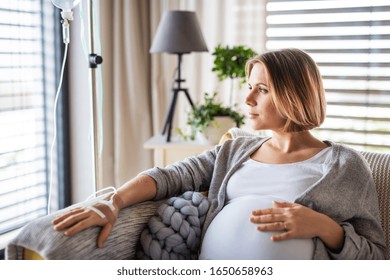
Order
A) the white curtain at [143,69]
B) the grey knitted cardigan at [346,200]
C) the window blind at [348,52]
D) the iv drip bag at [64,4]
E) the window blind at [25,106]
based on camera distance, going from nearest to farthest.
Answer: the grey knitted cardigan at [346,200] < the iv drip bag at [64,4] < the window blind at [25,106] < the window blind at [348,52] < the white curtain at [143,69]

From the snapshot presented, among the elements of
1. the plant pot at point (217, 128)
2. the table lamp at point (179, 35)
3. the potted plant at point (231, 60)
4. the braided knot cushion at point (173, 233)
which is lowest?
the braided knot cushion at point (173, 233)

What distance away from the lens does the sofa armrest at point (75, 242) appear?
1.23 meters

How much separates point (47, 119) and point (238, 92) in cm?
109

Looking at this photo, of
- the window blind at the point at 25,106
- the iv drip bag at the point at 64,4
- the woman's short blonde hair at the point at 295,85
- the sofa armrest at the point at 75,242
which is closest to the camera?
the sofa armrest at the point at 75,242

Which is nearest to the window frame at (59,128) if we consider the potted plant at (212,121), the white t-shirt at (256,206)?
the potted plant at (212,121)

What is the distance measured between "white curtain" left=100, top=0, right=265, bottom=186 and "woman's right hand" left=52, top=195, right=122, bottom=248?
170 centimetres

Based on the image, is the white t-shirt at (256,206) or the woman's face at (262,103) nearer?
the white t-shirt at (256,206)

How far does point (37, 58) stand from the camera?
2.70m

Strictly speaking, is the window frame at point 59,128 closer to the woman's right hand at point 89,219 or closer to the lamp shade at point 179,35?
the lamp shade at point 179,35

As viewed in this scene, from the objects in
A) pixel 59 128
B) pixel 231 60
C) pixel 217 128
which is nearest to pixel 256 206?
pixel 217 128

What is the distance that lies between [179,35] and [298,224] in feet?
4.74

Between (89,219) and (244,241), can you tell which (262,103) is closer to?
(244,241)

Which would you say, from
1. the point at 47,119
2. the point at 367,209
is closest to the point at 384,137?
the point at 367,209

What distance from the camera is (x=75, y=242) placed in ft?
4.12
